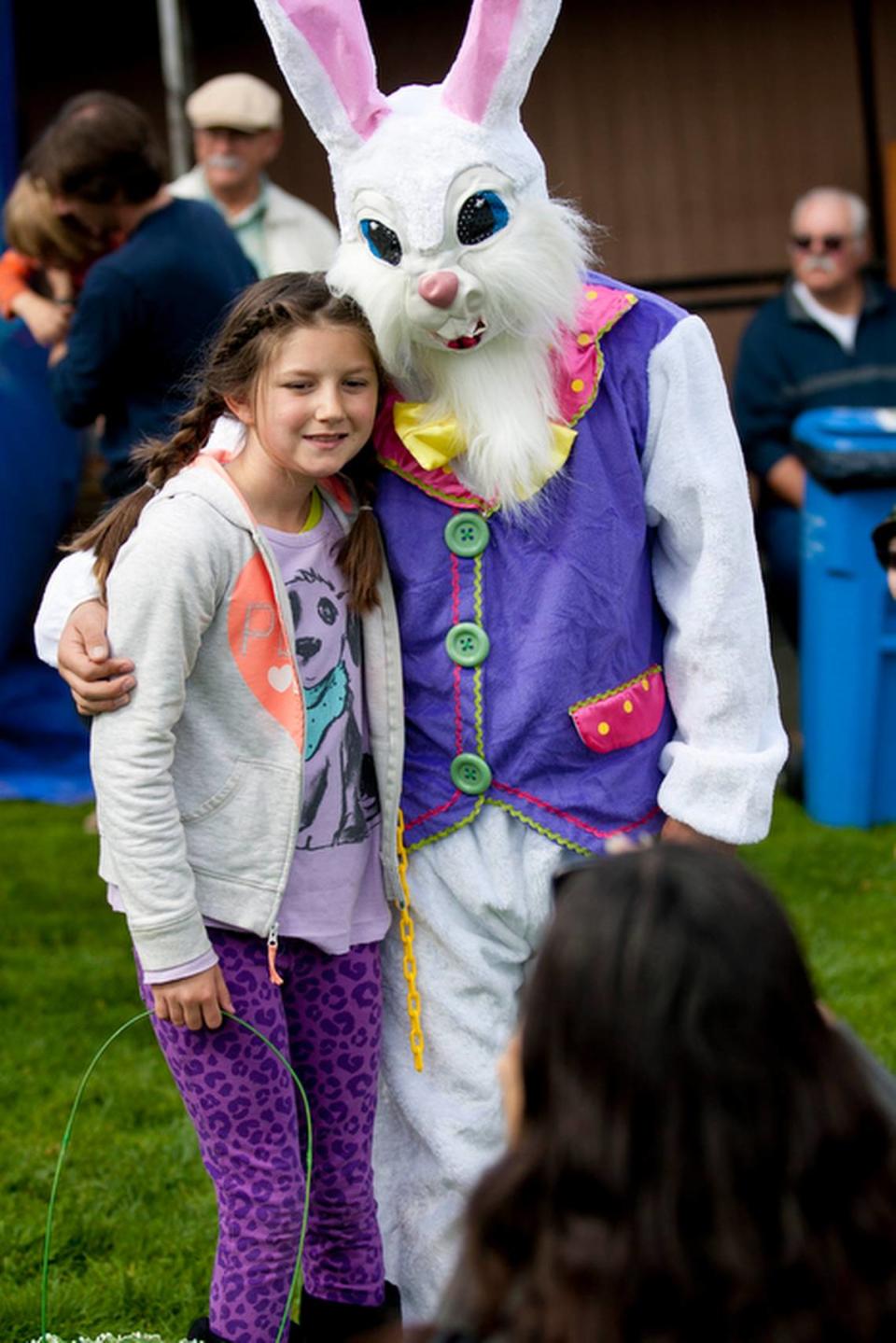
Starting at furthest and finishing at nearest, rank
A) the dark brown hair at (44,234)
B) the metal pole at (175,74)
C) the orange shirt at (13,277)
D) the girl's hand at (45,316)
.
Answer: the metal pole at (175,74)
the orange shirt at (13,277)
the girl's hand at (45,316)
the dark brown hair at (44,234)

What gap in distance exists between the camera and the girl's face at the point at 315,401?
2.38 m

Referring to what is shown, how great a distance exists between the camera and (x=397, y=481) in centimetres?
253

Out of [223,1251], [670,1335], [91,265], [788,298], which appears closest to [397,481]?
[223,1251]

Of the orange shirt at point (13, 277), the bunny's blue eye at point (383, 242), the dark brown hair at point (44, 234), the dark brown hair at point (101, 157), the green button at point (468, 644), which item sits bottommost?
the green button at point (468, 644)

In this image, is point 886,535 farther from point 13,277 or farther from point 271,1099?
point 13,277

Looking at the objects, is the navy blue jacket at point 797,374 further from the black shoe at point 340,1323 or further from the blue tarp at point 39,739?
the black shoe at point 340,1323

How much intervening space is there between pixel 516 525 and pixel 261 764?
46 centimetres

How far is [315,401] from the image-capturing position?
7.80 feet

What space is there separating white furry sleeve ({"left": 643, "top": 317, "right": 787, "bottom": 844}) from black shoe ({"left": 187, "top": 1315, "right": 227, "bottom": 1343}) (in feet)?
2.95

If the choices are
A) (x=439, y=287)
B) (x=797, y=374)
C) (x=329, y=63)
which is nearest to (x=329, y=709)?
(x=439, y=287)

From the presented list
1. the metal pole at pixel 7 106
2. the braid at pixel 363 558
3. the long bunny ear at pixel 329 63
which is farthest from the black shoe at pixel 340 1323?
the metal pole at pixel 7 106

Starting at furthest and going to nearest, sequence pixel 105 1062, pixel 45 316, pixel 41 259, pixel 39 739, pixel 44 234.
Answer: pixel 39 739 → pixel 45 316 → pixel 41 259 → pixel 44 234 → pixel 105 1062

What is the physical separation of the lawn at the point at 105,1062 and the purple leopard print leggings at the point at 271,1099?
0.58 metres

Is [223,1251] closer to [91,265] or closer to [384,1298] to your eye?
[384,1298]
